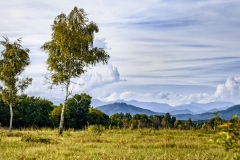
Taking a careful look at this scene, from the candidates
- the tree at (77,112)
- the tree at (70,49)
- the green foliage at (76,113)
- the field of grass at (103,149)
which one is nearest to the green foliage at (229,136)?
the field of grass at (103,149)

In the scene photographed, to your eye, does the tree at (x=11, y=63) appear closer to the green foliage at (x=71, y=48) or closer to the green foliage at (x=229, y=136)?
the green foliage at (x=71, y=48)

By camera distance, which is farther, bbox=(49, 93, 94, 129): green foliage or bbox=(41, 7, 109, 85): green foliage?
bbox=(49, 93, 94, 129): green foliage

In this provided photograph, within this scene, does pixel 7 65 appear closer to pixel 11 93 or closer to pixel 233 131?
pixel 11 93

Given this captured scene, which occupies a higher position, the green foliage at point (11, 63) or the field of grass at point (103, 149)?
the green foliage at point (11, 63)

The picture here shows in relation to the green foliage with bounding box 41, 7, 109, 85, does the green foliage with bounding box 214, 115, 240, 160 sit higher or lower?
lower

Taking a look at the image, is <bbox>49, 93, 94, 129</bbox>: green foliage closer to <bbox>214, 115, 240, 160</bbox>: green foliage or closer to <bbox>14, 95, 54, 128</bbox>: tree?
<bbox>14, 95, 54, 128</bbox>: tree

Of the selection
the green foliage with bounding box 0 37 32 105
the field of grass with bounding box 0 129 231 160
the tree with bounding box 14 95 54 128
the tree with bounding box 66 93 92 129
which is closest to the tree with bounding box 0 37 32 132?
the green foliage with bounding box 0 37 32 105

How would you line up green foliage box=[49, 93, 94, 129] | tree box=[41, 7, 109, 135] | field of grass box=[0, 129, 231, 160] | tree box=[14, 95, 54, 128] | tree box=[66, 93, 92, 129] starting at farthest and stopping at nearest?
tree box=[66, 93, 92, 129] → green foliage box=[49, 93, 94, 129] → tree box=[14, 95, 54, 128] → tree box=[41, 7, 109, 135] → field of grass box=[0, 129, 231, 160]

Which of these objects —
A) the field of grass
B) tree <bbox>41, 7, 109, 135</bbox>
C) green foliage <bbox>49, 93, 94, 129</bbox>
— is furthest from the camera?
green foliage <bbox>49, 93, 94, 129</bbox>

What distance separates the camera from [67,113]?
242 feet

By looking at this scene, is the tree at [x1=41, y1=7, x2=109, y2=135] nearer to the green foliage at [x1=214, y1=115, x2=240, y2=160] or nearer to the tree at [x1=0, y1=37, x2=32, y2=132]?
the tree at [x1=0, y1=37, x2=32, y2=132]

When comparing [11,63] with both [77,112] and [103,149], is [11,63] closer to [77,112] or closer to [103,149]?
[103,149]

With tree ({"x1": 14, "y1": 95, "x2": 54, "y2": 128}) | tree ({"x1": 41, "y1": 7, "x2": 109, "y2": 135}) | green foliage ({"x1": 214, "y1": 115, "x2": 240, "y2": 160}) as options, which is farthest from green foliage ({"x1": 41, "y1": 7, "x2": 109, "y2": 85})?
tree ({"x1": 14, "y1": 95, "x2": 54, "y2": 128})

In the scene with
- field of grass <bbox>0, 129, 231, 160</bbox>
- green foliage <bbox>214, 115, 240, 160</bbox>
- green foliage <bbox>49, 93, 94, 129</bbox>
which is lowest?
field of grass <bbox>0, 129, 231, 160</bbox>
